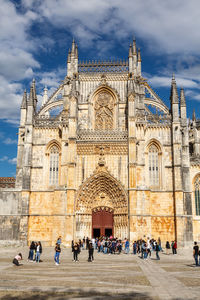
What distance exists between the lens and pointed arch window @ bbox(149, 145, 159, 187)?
31.9m

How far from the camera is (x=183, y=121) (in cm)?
3356

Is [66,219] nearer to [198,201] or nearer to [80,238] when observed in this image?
[80,238]

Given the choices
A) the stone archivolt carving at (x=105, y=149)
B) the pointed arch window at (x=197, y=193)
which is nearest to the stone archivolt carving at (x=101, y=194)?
the stone archivolt carving at (x=105, y=149)

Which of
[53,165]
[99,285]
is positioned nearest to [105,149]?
[53,165]

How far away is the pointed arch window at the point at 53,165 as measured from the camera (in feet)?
106

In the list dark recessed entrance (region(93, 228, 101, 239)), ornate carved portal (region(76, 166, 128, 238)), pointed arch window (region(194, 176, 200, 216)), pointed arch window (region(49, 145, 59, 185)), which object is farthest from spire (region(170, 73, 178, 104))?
dark recessed entrance (region(93, 228, 101, 239))

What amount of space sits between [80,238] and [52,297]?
21.4m

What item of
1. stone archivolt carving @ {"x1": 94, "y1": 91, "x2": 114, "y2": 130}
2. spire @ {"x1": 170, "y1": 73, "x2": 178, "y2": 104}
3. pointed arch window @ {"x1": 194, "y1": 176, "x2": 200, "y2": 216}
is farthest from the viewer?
stone archivolt carving @ {"x1": 94, "y1": 91, "x2": 114, "y2": 130}

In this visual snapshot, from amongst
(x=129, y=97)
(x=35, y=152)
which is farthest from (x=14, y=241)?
(x=129, y=97)

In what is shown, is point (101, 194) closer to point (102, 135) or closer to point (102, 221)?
point (102, 221)

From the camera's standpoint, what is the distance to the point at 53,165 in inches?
1288

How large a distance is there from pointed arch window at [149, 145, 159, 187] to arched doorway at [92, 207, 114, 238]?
532 cm

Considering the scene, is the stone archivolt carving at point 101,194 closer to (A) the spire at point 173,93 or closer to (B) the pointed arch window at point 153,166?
(B) the pointed arch window at point 153,166

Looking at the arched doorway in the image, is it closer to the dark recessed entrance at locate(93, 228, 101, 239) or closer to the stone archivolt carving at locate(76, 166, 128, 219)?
the dark recessed entrance at locate(93, 228, 101, 239)
